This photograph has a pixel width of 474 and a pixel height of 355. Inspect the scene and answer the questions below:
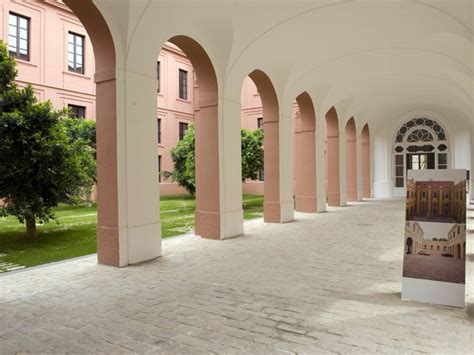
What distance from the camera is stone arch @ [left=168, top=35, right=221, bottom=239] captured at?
8.80 metres

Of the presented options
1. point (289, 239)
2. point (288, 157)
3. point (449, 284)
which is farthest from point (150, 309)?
point (288, 157)

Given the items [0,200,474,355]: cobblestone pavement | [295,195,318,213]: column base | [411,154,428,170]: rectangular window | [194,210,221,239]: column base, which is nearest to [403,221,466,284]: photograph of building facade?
[0,200,474,355]: cobblestone pavement

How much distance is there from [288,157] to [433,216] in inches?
314

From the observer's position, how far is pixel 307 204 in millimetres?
14594

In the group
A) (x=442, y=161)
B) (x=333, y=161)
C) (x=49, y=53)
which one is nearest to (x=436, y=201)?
(x=333, y=161)

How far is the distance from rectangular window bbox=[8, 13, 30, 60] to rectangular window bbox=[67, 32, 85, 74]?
7.51 feet

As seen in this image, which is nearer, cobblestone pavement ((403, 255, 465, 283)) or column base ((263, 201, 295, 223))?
cobblestone pavement ((403, 255, 465, 283))

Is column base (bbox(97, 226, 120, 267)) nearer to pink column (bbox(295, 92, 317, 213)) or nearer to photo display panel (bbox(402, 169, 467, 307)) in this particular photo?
photo display panel (bbox(402, 169, 467, 307))

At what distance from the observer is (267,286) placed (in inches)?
199

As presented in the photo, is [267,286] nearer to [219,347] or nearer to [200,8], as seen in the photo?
[219,347]

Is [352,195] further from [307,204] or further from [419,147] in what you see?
[419,147]

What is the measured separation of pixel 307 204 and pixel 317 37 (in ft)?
21.6

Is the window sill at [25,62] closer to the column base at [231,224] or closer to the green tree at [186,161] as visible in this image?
the green tree at [186,161]

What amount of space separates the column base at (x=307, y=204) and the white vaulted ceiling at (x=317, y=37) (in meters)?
3.38
